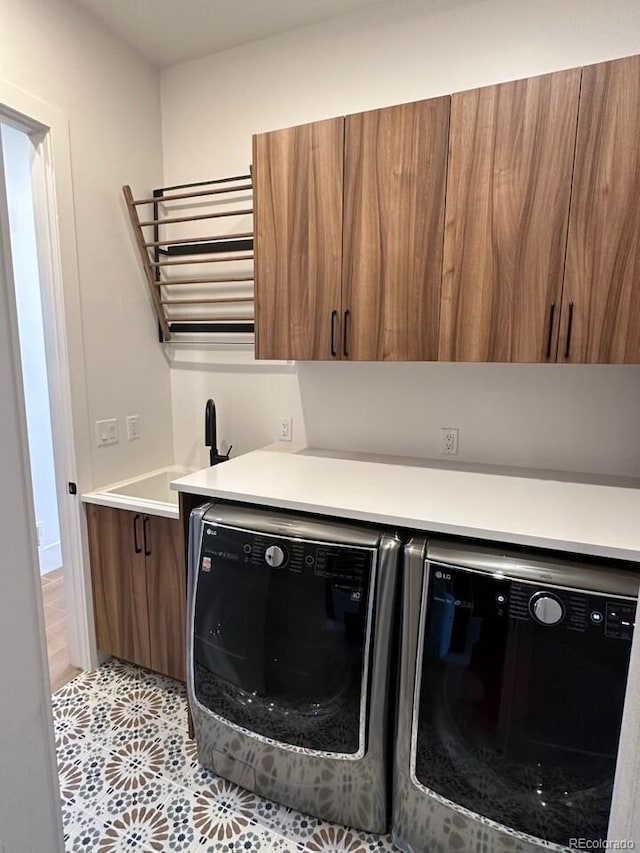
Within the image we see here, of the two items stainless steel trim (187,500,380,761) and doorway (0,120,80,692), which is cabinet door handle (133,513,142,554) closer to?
stainless steel trim (187,500,380,761)

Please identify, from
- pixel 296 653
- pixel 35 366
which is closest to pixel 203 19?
pixel 35 366

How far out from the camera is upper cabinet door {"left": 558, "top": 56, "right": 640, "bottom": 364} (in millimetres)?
1312

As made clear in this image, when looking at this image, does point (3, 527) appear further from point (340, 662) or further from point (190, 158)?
point (190, 158)

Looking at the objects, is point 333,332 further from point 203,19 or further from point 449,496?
point 203,19

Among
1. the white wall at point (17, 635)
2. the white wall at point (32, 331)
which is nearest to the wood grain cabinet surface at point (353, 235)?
the white wall at point (17, 635)

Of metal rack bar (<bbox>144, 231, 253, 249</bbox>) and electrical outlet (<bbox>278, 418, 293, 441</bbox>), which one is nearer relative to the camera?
metal rack bar (<bbox>144, 231, 253, 249</bbox>)

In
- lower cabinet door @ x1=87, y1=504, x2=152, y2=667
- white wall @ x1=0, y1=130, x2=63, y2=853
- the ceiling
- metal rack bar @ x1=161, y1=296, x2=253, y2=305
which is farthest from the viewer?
metal rack bar @ x1=161, y1=296, x2=253, y2=305

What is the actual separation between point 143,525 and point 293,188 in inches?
57.1

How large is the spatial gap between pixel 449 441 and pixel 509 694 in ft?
3.38

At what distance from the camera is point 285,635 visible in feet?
4.58

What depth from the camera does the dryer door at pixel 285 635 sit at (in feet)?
4.31

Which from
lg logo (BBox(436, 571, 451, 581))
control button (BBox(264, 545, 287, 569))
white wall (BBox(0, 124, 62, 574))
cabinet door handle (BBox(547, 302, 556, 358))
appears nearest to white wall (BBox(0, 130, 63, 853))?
control button (BBox(264, 545, 287, 569))

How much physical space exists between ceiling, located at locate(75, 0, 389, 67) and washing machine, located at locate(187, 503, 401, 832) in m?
1.95

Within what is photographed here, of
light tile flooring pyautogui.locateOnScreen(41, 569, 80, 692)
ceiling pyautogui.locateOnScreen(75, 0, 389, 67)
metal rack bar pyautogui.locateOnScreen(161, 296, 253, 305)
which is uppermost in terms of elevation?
ceiling pyautogui.locateOnScreen(75, 0, 389, 67)
